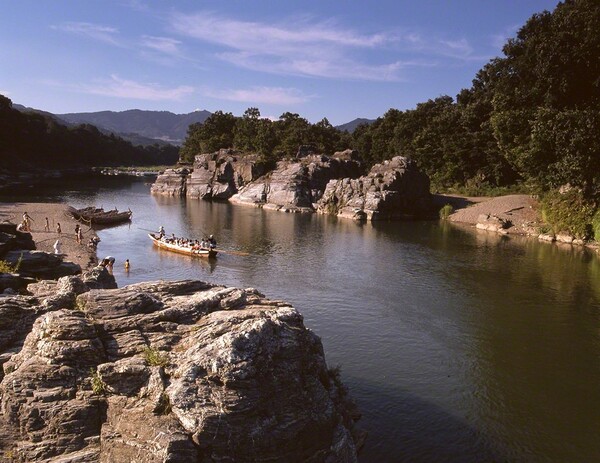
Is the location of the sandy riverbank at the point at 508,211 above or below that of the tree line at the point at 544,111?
below

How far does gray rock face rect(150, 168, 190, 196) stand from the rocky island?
12103cm

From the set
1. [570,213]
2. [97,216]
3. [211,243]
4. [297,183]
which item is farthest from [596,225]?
[97,216]

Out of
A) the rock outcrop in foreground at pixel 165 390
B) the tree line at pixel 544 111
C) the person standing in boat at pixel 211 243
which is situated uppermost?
the tree line at pixel 544 111

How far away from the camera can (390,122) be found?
143375mm

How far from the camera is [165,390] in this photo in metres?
13.9

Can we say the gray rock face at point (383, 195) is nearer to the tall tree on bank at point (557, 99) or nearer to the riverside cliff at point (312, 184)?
the riverside cliff at point (312, 184)

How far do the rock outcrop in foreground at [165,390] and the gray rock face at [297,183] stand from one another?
89495 millimetres

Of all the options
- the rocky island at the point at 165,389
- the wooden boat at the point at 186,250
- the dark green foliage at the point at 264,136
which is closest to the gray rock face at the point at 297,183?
the dark green foliage at the point at 264,136

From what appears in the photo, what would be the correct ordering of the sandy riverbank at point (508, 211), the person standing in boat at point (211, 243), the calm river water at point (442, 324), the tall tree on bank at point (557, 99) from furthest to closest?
the sandy riverbank at point (508, 211), the person standing in boat at point (211, 243), the tall tree on bank at point (557, 99), the calm river water at point (442, 324)

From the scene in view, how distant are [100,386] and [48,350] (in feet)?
6.43

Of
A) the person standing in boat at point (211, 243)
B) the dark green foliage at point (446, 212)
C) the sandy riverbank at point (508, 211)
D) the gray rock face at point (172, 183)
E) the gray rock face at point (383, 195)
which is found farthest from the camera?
the gray rock face at point (172, 183)

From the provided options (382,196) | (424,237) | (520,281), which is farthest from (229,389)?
(382,196)

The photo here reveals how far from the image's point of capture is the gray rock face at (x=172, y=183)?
135m

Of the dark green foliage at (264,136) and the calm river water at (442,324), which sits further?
the dark green foliage at (264,136)
